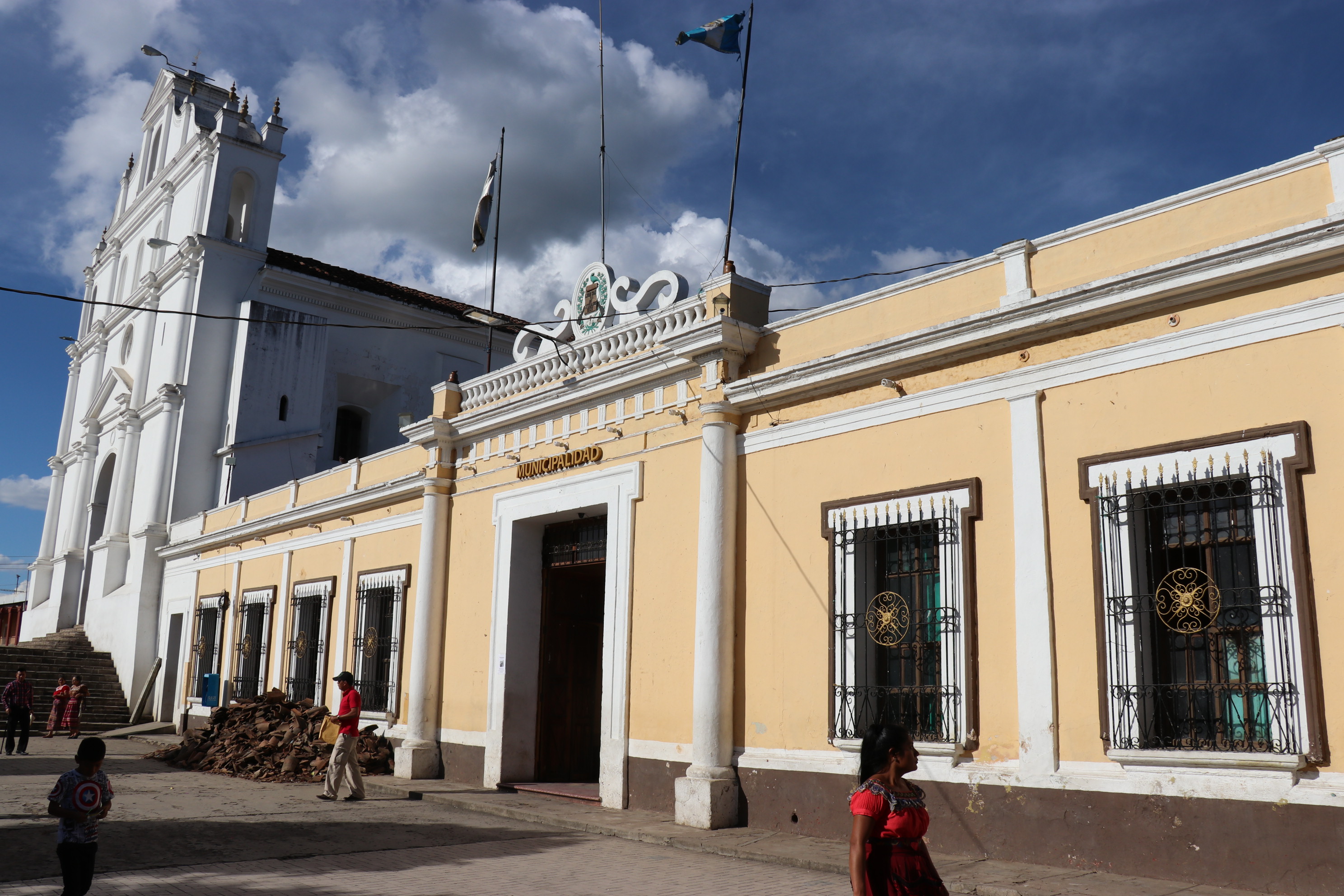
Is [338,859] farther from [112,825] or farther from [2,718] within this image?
[2,718]

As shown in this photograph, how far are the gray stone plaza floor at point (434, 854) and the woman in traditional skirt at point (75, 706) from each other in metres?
9.19

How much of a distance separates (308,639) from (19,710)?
4.36 m

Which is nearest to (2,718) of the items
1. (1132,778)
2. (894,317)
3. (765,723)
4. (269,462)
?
(269,462)

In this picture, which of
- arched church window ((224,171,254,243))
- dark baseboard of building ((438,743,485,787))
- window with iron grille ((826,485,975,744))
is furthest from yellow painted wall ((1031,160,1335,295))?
arched church window ((224,171,254,243))

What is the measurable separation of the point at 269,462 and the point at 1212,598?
834 inches

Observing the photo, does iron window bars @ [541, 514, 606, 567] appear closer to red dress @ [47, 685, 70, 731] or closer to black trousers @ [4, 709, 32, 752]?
black trousers @ [4, 709, 32, 752]

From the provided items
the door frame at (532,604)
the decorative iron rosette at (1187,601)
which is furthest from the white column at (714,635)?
the decorative iron rosette at (1187,601)

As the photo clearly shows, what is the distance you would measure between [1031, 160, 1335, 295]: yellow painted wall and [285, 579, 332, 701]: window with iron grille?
42.1ft

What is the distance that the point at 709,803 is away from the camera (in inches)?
371

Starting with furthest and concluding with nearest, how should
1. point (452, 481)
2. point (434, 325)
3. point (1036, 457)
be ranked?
point (434, 325)
point (452, 481)
point (1036, 457)

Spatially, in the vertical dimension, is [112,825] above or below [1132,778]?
below

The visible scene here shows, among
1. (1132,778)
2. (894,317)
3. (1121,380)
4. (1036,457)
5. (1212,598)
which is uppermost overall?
(894,317)

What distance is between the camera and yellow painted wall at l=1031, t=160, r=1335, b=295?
7.03m

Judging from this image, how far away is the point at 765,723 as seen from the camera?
31.6 feet
